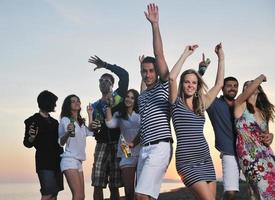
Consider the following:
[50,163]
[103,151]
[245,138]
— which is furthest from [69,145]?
[245,138]

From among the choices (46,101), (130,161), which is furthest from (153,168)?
(46,101)

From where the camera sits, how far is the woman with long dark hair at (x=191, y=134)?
476cm

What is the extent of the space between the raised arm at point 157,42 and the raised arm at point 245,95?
5.28 ft

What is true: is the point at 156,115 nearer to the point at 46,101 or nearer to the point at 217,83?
the point at 217,83

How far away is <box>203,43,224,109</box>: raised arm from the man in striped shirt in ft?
1.57

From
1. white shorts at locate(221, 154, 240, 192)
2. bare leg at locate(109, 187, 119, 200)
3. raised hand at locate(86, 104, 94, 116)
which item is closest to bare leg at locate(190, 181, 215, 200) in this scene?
white shorts at locate(221, 154, 240, 192)

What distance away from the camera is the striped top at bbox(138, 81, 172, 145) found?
4941 millimetres

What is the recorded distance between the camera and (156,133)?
194 inches

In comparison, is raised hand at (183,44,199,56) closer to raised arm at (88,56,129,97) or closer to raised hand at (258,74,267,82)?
raised hand at (258,74,267,82)

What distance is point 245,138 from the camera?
20.2 feet

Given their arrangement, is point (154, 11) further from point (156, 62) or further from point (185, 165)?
point (185, 165)

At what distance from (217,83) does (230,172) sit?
60.8 inches

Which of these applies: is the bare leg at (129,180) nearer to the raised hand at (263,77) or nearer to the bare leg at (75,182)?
the bare leg at (75,182)

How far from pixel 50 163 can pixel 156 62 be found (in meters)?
2.73
